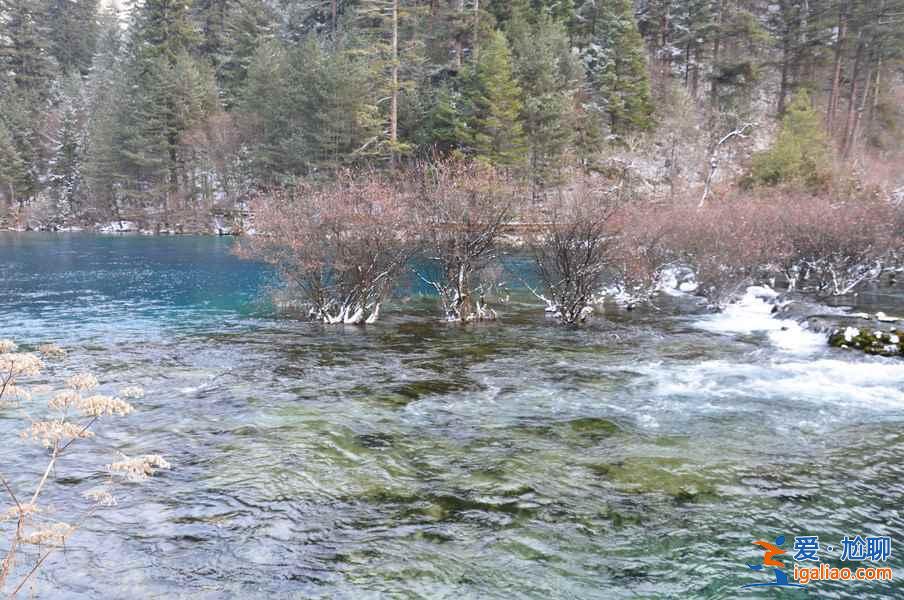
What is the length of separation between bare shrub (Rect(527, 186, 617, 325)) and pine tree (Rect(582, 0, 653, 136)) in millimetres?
35372

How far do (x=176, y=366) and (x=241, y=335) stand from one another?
3.45m

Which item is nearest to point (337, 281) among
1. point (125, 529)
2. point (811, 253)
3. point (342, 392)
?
point (342, 392)

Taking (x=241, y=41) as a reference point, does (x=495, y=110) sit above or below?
below

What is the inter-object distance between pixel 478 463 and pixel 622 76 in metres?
49.8

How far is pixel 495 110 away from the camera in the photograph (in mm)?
42469

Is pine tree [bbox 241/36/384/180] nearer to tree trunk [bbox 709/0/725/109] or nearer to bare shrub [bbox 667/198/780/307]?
bare shrub [bbox 667/198/780/307]

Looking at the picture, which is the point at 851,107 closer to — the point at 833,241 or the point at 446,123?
the point at 446,123

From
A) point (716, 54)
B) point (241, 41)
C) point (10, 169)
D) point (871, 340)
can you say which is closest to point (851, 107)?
point (716, 54)

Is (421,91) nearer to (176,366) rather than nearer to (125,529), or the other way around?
(176,366)

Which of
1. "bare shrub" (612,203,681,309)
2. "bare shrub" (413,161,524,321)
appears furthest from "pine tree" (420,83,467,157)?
"bare shrub" (413,161,524,321)

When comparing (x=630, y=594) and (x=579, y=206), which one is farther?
(x=579, y=206)

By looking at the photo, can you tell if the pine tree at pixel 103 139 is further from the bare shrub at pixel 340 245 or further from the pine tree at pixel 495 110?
the bare shrub at pixel 340 245

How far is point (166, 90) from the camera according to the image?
59844 millimetres

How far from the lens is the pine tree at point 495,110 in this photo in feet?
140
